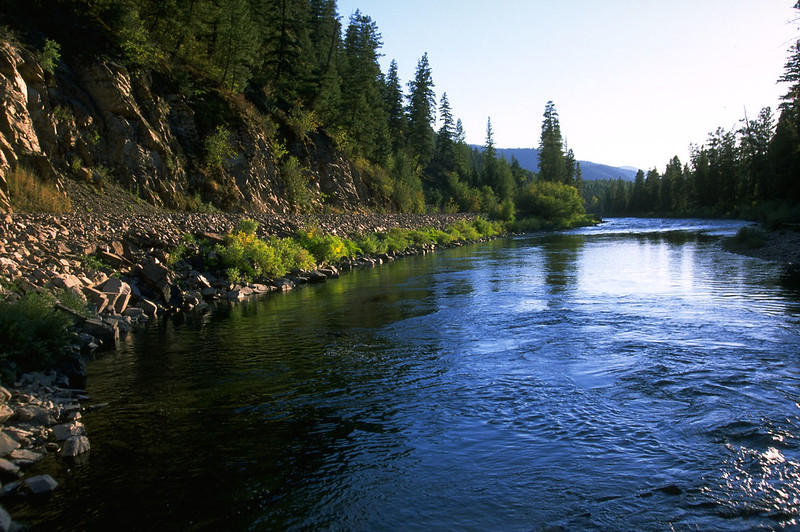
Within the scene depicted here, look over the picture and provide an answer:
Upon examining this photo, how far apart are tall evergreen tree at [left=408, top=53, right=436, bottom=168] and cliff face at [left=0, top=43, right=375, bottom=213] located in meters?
50.0

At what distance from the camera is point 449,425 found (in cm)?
670

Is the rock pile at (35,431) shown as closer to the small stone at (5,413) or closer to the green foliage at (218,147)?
the small stone at (5,413)

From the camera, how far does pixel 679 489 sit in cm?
495

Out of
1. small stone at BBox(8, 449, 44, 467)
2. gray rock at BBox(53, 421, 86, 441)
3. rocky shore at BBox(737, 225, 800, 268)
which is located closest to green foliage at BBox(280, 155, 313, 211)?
rocky shore at BBox(737, 225, 800, 268)

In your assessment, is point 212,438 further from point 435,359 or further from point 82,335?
point 82,335

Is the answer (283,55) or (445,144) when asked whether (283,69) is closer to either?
(283,55)

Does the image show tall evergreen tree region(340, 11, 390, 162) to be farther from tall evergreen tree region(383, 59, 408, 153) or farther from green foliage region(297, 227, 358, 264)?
green foliage region(297, 227, 358, 264)

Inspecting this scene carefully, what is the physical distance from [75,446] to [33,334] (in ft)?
10.7

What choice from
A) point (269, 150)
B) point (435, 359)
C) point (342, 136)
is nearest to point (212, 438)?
point (435, 359)

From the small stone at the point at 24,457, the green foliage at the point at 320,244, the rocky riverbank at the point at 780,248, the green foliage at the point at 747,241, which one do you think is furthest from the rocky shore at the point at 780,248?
the small stone at the point at 24,457

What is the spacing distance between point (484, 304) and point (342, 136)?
3822cm

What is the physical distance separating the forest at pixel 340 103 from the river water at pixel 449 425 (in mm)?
16732

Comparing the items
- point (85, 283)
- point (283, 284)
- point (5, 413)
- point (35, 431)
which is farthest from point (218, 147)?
point (35, 431)

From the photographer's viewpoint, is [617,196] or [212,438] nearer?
[212,438]
